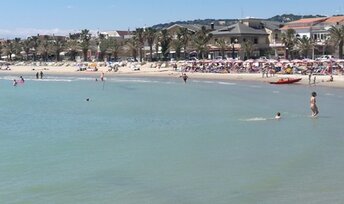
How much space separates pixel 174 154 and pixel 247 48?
64.5m

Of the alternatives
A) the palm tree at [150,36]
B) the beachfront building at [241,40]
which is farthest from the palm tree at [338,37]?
the palm tree at [150,36]

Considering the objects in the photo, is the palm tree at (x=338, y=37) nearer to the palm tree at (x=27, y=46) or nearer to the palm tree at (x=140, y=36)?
the palm tree at (x=140, y=36)

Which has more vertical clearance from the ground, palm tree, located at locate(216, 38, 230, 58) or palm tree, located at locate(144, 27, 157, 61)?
palm tree, located at locate(144, 27, 157, 61)

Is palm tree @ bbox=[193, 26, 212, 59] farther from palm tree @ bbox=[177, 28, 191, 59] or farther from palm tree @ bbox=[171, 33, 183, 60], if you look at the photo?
palm tree @ bbox=[171, 33, 183, 60]

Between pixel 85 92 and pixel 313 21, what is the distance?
4383 cm

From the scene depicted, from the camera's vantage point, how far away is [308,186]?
49.3ft

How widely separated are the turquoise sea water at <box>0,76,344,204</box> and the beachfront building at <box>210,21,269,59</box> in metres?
46.6

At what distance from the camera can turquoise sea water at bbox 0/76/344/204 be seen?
14695mm

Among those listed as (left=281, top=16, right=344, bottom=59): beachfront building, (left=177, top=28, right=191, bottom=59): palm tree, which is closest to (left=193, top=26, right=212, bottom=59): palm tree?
(left=177, top=28, right=191, bottom=59): palm tree

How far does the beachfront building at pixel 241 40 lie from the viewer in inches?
3371

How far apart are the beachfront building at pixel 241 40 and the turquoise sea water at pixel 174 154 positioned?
46.6 metres

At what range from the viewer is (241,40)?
86.4 metres

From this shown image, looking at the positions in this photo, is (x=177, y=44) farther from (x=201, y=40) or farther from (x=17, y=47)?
(x=17, y=47)

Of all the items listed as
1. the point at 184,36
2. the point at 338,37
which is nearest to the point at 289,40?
the point at 338,37
